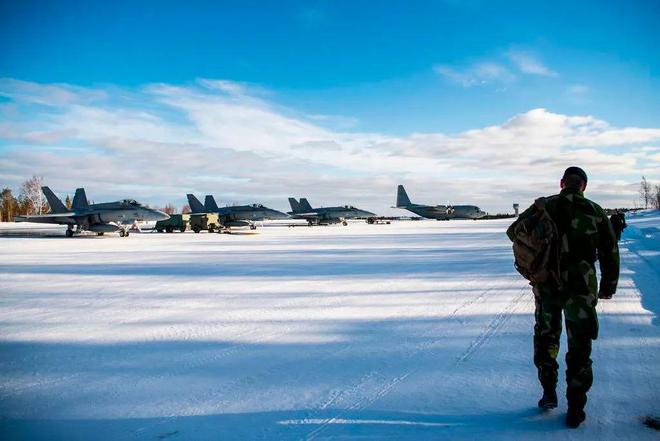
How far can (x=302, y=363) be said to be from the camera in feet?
13.8

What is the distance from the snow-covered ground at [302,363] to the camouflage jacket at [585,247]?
1.00 meters

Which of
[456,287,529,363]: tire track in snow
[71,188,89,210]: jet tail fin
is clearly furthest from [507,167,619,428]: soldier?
[71,188,89,210]: jet tail fin

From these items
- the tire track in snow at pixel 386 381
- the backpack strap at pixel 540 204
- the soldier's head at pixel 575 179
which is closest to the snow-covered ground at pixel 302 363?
the tire track in snow at pixel 386 381

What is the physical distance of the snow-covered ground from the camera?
9.93 ft

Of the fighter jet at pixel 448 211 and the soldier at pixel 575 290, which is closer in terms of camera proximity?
the soldier at pixel 575 290

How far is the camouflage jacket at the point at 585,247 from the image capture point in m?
3.14

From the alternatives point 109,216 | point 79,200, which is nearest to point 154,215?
point 109,216

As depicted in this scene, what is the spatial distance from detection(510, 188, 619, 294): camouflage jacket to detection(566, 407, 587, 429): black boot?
0.85 m

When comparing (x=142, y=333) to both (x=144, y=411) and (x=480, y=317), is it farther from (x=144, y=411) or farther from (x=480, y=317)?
(x=480, y=317)

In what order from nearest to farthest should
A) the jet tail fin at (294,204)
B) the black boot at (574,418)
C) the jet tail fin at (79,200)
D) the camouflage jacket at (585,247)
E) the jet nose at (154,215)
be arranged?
1. the black boot at (574,418)
2. the camouflage jacket at (585,247)
3. the jet nose at (154,215)
4. the jet tail fin at (79,200)
5. the jet tail fin at (294,204)

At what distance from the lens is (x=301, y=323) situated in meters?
5.73

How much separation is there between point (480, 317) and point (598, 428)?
297 centimetres

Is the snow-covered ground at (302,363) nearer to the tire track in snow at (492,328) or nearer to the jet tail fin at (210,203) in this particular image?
the tire track in snow at (492,328)

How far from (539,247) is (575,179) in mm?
662
